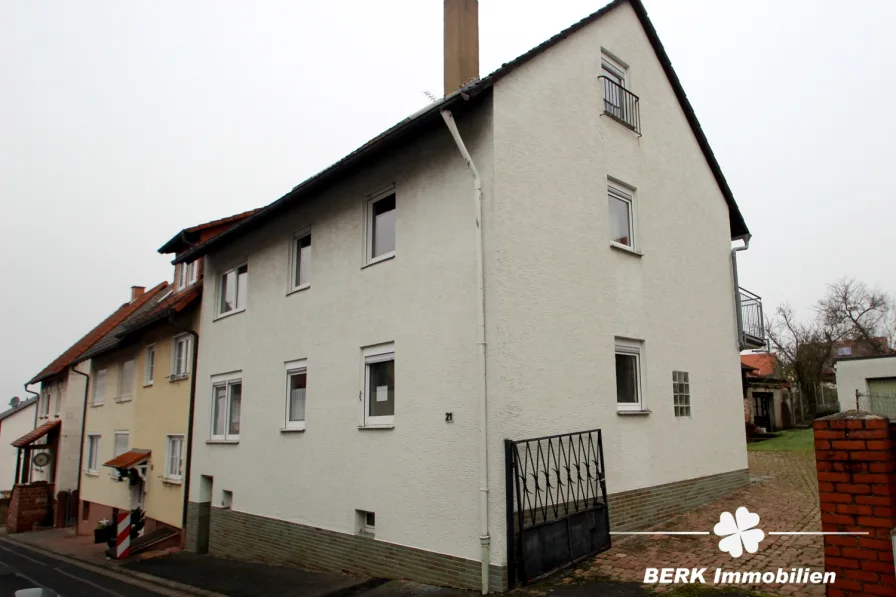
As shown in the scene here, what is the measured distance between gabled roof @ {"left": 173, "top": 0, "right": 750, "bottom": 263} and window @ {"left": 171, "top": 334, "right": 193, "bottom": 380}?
2.27m

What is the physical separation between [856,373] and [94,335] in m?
35.0

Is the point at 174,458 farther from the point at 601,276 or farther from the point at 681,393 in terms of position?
the point at 681,393

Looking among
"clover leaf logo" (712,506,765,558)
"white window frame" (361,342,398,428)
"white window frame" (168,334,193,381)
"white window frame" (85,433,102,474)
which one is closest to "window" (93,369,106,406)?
"white window frame" (85,433,102,474)

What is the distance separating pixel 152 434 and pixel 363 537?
10.8 metres

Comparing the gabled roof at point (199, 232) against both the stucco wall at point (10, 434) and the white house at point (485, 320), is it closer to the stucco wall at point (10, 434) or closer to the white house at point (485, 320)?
the white house at point (485, 320)

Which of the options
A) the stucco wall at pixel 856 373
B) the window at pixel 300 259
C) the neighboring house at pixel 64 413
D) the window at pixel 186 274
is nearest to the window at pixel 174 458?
the window at pixel 186 274

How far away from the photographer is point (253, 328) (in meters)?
13.1

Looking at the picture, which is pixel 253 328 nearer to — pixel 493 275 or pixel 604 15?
pixel 493 275

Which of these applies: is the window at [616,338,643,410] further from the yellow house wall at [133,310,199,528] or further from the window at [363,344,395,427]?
the yellow house wall at [133,310,199,528]

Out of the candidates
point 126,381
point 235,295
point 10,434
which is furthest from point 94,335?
point 235,295

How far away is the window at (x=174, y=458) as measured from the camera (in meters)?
15.9

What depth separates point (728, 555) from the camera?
736 centimetres

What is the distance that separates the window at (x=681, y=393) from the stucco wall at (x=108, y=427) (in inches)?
615

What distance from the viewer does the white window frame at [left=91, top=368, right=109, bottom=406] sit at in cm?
2264
